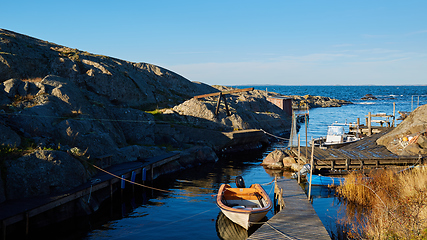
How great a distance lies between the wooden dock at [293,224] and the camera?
14.4 m

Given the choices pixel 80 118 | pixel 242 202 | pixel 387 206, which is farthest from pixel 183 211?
pixel 80 118

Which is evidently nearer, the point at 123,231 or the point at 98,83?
the point at 123,231

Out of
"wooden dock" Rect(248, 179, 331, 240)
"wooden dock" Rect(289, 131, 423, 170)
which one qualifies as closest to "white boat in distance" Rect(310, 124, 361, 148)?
"wooden dock" Rect(289, 131, 423, 170)

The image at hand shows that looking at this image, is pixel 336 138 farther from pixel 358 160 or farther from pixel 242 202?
pixel 242 202

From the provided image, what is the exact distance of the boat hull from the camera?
18250 mm

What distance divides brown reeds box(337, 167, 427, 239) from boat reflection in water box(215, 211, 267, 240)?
499cm

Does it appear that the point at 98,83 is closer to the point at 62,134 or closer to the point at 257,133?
the point at 62,134

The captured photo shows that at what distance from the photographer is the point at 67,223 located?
63.1 ft

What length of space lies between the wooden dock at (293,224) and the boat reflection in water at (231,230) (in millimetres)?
2082

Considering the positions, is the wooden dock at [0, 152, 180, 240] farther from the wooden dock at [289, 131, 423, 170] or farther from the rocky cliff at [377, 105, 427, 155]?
the rocky cliff at [377, 105, 427, 155]

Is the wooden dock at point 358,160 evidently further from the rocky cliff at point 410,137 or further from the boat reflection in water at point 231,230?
the boat reflection in water at point 231,230

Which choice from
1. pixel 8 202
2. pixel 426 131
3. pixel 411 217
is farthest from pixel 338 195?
A: pixel 8 202

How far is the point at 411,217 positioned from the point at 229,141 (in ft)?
105

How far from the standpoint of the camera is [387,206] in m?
15.4
